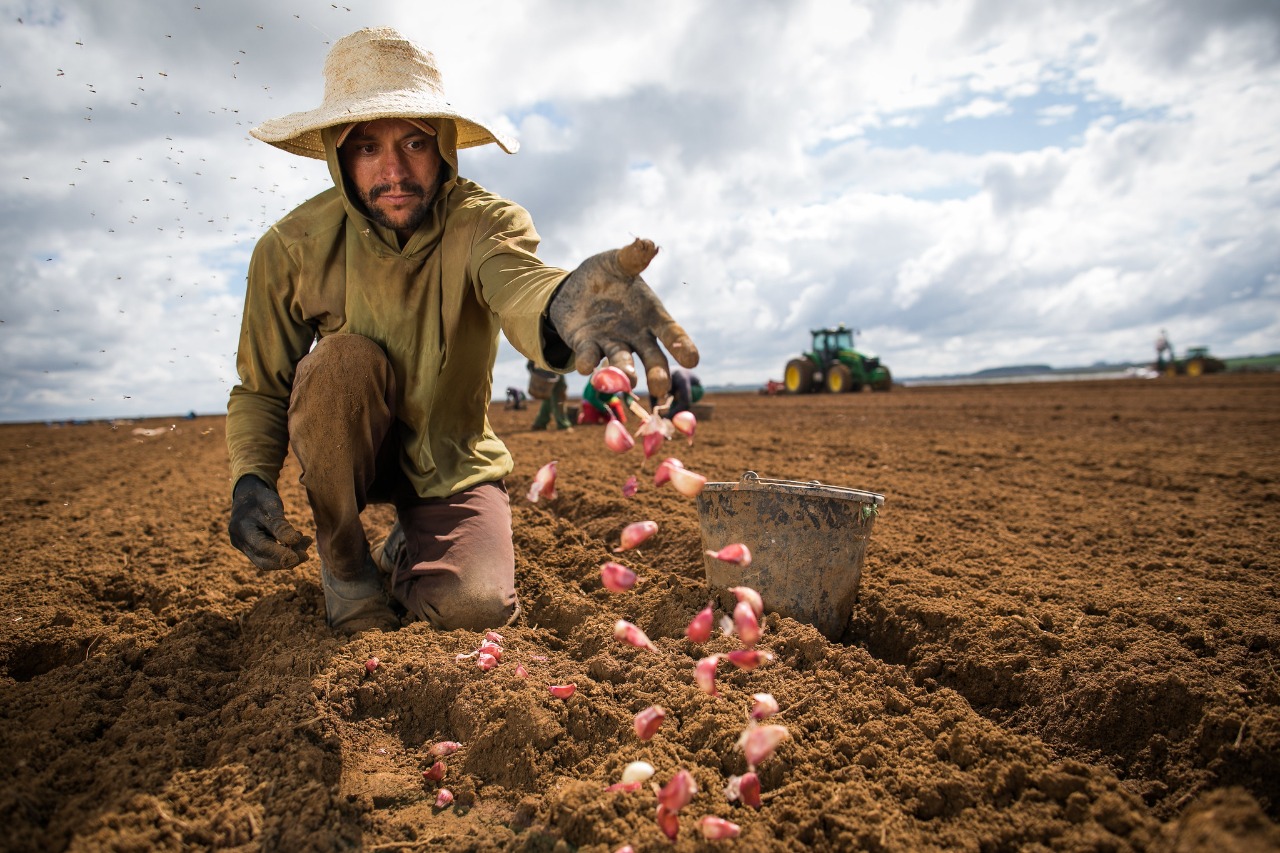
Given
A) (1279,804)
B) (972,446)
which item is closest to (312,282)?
(1279,804)

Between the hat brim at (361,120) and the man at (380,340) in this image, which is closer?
the hat brim at (361,120)

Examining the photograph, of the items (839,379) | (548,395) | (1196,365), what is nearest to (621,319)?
(548,395)

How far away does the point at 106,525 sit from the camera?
3.76 metres

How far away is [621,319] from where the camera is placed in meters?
1.68

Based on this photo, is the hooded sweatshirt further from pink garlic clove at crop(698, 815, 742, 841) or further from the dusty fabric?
Answer: pink garlic clove at crop(698, 815, 742, 841)

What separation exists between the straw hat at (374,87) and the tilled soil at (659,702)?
1.53 meters

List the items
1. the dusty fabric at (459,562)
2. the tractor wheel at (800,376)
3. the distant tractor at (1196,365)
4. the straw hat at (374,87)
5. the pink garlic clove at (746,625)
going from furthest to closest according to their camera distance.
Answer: the distant tractor at (1196,365) → the tractor wheel at (800,376) → the dusty fabric at (459,562) → the straw hat at (374,87) → the pink garlic clove at (746,625)

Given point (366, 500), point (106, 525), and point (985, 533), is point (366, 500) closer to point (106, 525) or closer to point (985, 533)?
point (106, 525)

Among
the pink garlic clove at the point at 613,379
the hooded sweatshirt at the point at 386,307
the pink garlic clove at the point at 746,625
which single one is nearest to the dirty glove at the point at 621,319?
the pink garlic clove at the point at 613,379

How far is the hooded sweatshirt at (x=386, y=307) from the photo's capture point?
2375 millimetres

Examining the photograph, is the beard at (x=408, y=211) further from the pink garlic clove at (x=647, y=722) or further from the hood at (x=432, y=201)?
the pink garlic clove at (x=647, y=722)

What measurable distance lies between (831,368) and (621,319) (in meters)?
18.0

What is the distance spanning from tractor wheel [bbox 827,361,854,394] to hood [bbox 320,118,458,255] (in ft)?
55.3

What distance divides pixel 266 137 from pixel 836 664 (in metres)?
2.30
